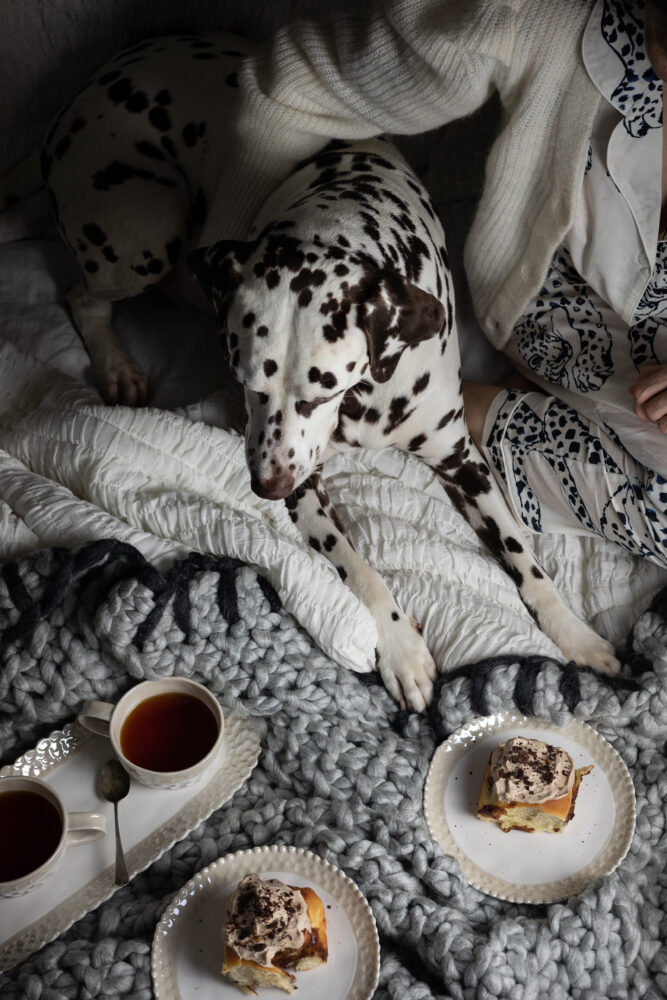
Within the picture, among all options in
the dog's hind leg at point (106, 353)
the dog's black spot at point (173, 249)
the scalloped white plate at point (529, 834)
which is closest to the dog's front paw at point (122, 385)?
the dog's hind leg at point (106, 353)

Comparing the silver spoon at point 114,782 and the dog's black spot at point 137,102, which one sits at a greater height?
the dog's black spot at point 137,102

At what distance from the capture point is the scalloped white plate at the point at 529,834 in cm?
138

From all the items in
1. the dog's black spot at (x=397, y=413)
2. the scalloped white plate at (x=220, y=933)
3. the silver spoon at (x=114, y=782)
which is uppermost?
the dog's black spot at (x=397, y=413)

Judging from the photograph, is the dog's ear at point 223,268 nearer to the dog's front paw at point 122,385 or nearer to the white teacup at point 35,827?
the dog's front paw at point 122,385

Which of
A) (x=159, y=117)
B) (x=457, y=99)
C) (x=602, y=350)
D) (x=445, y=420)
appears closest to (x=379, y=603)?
(x=445, y=420)

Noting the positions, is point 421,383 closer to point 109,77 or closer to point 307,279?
point 307,279

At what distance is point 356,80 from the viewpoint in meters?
1.55

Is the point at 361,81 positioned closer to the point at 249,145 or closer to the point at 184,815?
the point at 249,145

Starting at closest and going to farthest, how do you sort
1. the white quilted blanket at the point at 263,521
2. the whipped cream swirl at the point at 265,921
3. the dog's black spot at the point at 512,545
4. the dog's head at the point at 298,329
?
the whipped cream swirl at the point at 265,921
the dog's head at the point at 298,329
the white quilted blanket at the point at 263,521
the dog's black spot at the point at 512,545

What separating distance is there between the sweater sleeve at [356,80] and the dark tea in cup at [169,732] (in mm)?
933

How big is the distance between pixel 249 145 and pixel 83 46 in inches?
29.8

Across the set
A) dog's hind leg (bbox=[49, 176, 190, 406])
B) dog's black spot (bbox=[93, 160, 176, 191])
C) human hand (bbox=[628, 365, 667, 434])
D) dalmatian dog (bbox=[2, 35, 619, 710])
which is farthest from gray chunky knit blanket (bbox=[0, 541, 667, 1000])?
dog's black spot (bbox=[93, 160, 176, 191])

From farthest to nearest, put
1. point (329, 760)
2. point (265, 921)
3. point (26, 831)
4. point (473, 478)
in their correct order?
point (473, 478) → point (329, 760) → point (26, 831) → point (265, 921)

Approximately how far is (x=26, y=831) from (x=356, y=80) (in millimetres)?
1314
